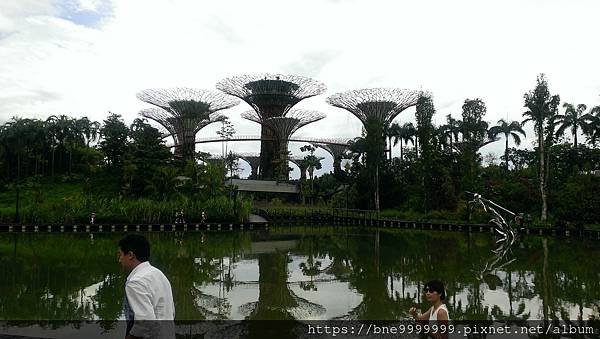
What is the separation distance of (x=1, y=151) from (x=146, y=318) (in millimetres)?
49406

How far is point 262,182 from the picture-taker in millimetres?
53750

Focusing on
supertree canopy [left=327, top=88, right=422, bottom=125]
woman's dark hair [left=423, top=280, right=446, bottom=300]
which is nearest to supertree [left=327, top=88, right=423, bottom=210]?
supertree canopy [left=327, top=88, right=422, bottom=125]

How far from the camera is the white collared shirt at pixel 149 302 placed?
2699 millimetres

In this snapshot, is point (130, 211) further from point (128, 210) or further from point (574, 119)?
point (574, 119)

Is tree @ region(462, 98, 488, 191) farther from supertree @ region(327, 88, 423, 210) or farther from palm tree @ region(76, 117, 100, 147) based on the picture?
palm tree @ region(76, 117, 100, 147)

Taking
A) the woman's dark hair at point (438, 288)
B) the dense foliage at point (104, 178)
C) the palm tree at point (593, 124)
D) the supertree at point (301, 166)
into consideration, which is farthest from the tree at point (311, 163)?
the woman's dark hair at point (438, 288)

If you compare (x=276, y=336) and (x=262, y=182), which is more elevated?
(x=262, y=182)

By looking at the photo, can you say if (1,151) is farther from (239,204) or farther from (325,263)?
(325,263)

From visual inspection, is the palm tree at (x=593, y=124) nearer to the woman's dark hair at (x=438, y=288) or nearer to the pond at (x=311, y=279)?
the pond at (x=311, y=279)

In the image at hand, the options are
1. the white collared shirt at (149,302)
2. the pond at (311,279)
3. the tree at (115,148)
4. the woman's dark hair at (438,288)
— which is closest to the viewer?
the white collared shirt at (149,302)

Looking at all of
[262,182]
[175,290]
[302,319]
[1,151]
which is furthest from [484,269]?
[1,151]

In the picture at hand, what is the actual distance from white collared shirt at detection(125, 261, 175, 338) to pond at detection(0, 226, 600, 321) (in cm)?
475

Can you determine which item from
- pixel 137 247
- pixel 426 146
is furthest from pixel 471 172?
pixel 137 247

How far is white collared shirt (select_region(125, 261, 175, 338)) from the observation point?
8.86ft
